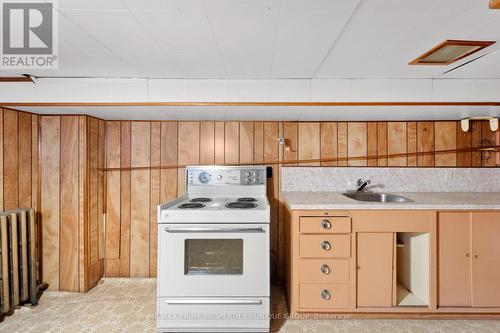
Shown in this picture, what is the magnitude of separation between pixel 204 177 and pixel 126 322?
128 centimetres

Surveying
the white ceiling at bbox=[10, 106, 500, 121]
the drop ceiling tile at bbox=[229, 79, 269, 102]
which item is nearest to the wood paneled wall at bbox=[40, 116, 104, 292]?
the white ceiling at bbox=[10, 106, 500, 121]

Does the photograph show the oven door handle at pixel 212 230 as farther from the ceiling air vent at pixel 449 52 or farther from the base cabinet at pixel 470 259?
the ceiling air vent at pixel 449 52

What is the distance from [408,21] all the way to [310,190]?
164cm

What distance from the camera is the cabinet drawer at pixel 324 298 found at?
189 cm

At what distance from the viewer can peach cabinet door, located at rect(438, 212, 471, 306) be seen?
1903 millimetres

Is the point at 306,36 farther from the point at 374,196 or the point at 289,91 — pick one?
the point at 374,196

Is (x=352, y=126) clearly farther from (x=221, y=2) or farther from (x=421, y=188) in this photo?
(x=221, y=2)

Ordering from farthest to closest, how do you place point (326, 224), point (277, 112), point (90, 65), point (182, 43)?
point (277, 112), point (326, 224), point (90, 65), point (182, 43)

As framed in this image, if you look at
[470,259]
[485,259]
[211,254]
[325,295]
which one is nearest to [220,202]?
[211,254]

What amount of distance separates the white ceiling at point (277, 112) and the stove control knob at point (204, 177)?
1.75ft

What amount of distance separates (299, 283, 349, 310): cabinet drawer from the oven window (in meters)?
0.54

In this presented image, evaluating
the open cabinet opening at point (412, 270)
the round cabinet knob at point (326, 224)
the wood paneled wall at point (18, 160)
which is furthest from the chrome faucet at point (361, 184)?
the wood paneled wall at point (18, 160)

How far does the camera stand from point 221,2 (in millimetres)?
1058

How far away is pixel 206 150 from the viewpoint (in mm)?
2594
